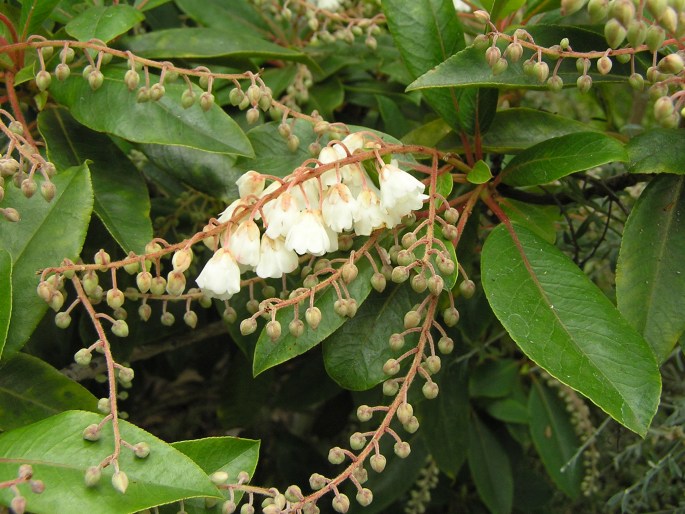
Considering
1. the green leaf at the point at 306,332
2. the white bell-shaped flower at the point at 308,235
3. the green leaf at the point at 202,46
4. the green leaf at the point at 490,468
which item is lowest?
the green leaf at the point at 490,468

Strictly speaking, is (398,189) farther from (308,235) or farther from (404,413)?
(404,413)

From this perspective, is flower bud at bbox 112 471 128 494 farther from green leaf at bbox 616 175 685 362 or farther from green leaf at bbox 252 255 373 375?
green leaf at bbox 616 175 685 362

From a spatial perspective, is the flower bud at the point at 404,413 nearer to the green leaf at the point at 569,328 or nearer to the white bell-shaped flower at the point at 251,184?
the green leaf at the point at 569,328

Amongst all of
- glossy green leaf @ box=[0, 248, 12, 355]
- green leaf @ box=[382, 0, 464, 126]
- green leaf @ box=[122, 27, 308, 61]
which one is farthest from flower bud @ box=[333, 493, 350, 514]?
green leaf @ box=[122, 27, 308, 61]

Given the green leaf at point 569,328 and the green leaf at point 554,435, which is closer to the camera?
the green leaf at point 569,328

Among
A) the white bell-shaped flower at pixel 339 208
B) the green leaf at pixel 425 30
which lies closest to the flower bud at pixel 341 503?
the white bell-shaped flower at pixel 339 208

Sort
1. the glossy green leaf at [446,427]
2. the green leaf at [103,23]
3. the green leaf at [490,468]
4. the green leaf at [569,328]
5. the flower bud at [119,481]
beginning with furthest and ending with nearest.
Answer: the green leaf at [490,468]
the glossy green leaf at [446,427]
the green leaf at [103,23]
the green leaf at [569,328]
the flower bud at [119,481]

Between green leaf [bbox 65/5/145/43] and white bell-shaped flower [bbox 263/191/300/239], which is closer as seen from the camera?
white bell-shaped flower [bbox 263/191/300/239]
